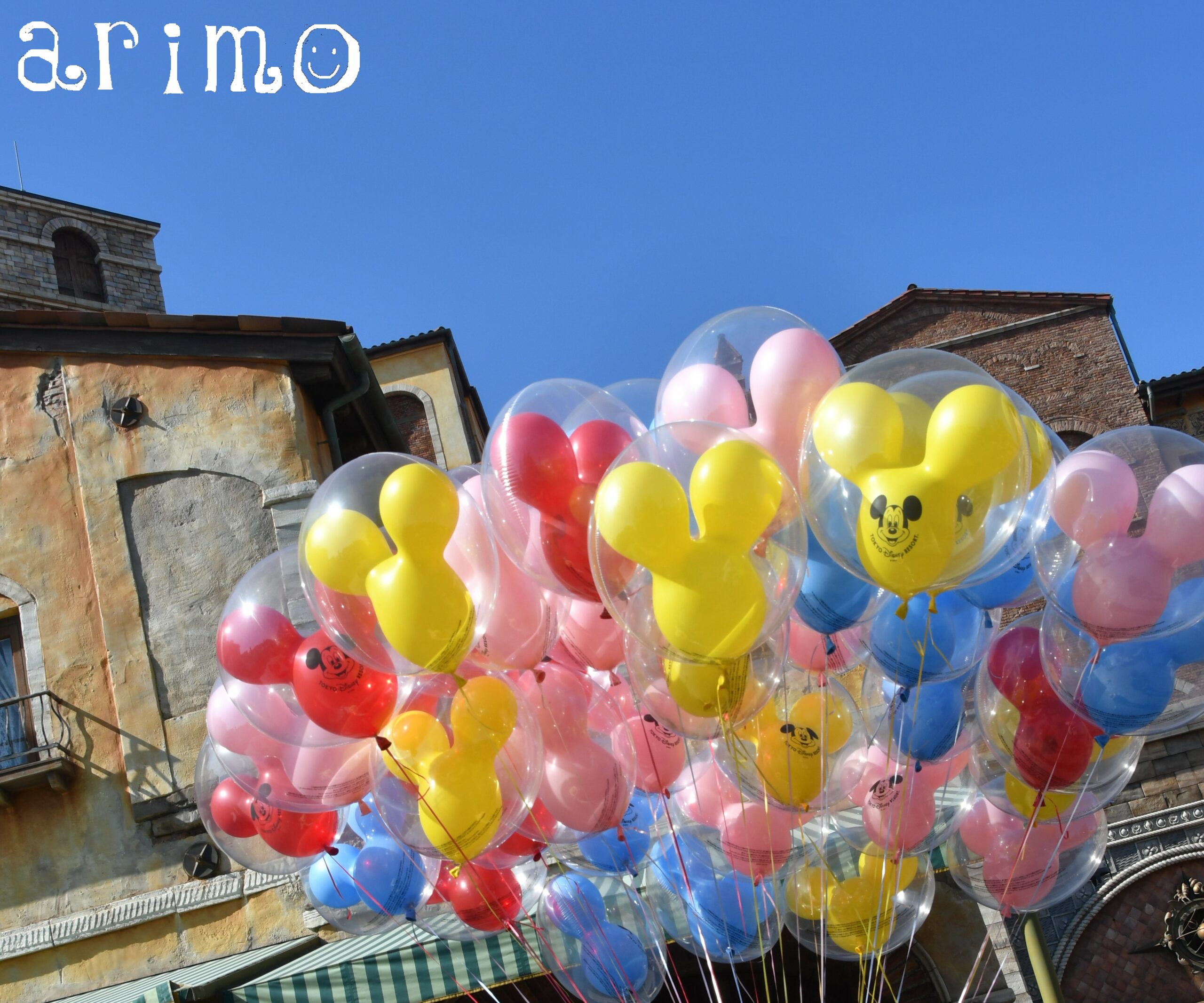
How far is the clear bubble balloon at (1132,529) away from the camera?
3.62 meters

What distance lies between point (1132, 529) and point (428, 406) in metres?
13.4

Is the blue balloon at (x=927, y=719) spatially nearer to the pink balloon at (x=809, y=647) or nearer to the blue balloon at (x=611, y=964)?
the pink balloon at (x=809, y=647)

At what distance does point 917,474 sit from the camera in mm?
3252

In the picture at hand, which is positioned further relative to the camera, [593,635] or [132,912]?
[132,912]

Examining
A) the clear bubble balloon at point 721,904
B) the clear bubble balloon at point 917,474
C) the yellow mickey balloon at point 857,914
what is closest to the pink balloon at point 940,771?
the yellow mickey balloon at point 857,914

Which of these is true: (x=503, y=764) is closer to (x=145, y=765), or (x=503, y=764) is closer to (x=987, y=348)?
(x=145, y=765)

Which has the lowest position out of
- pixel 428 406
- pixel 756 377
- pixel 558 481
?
pixel 558 481

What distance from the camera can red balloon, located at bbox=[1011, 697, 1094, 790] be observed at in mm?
4254

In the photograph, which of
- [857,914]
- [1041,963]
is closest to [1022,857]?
[857,914]

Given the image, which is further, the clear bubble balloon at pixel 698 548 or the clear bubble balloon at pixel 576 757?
the clear bubble balloon at pixel 576 757

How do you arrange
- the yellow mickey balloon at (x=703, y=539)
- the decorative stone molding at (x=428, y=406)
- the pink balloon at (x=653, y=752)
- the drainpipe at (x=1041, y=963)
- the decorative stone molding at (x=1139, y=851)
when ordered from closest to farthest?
the yellow mickey balloon at (x=703, y=539), the pink balloon at (x=653, y=752), the drainpipe at (x=1041, y=963), the decorative stone molding at (x=1139, y=851), the decorative stone molding at (x=428, y=406)

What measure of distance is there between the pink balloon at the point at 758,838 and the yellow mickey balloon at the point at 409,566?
1696mm

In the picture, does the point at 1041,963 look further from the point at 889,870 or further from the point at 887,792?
the point at 887,792

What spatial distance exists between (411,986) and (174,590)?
3972 mm
